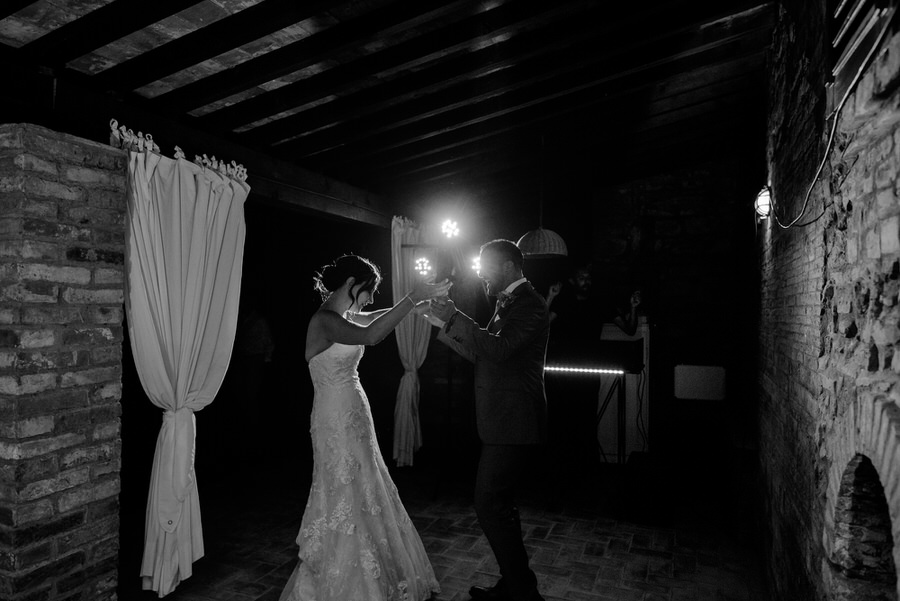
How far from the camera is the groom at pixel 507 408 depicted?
301 centimetres

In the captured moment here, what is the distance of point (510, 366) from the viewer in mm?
3123

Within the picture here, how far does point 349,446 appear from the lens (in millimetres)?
3131

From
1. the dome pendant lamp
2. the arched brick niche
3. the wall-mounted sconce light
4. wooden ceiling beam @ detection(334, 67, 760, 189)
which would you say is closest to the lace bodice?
the arched brick niche

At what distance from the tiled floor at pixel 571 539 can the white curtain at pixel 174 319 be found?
438 millimetres

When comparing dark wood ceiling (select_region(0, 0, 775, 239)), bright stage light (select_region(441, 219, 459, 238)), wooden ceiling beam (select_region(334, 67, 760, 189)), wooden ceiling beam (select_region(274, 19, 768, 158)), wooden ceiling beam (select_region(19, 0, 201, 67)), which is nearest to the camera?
wooden ceiling beam (select_region(19, 0, 201, 67))

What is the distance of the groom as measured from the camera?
9.88 ft

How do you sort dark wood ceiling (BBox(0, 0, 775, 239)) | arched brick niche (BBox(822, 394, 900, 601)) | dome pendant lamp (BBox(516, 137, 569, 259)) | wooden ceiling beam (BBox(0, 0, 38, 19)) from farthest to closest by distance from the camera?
dome pendant lamp (BBox(516, 137, 569, 259))
dark wood ceiling (BBox(0, 0, 775, 239))
wooden ceiling beam (BBox(0, 0, 38, 19))
arched brick niche (BBox(822, 394, 900, 601))

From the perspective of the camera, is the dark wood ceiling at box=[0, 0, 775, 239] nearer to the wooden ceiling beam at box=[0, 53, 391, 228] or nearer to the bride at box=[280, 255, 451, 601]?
the wooden ceiling beam at box=[0, 53, 391, 228]

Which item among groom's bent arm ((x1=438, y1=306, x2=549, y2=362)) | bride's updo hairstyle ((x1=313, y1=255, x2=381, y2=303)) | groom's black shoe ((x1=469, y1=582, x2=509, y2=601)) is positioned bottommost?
groom's black shoe ((x1=469, y1=582, x2=509, y2=601))

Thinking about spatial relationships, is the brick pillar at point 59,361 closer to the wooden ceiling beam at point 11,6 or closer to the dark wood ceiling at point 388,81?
the dark wood ceiling at point 388,81

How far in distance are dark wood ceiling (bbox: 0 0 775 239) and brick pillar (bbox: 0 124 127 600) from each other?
1.15ft

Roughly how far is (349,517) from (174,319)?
1.68 meters

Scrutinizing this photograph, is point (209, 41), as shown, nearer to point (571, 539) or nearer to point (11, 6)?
point (11, 6)

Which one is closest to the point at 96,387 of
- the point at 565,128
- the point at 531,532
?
the point at 531,532
